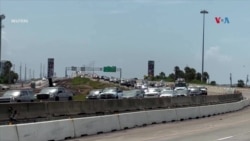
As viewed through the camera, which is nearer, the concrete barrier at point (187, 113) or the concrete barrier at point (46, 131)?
the concrete barrier at point (46, 131)

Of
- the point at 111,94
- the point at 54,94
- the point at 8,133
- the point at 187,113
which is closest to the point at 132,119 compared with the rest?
the point at 187,113

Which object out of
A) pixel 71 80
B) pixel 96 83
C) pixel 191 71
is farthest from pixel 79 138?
pixel 191 71

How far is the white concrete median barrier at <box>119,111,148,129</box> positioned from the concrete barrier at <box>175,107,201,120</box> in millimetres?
4894

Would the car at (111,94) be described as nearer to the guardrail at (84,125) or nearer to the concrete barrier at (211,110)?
the concrete barrier at (211,110)

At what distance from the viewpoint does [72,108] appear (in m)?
29.7

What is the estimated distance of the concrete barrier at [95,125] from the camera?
20609 mm

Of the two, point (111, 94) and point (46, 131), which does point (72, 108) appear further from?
point (111, 94)

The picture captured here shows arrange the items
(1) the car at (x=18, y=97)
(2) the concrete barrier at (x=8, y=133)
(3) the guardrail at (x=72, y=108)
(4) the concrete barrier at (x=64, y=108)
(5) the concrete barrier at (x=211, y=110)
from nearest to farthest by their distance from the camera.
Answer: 1. (2) the concrete barrier at (x=8, y=133)
2. (3) the guardrail at (x=72, y=108)
3. (4) the concrete barrier at (x=64, y=108)
4. (5) the concrete barrier at (x=211, y=110)
5. (1) the car at (x=18, y=97)

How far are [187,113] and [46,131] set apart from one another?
16447 millimetres

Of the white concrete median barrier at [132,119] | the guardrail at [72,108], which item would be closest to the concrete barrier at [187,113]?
the guardrail at [72,108]

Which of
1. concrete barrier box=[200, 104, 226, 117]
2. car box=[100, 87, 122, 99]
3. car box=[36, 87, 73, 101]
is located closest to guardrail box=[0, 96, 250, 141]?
concrete barrier box=[200, 104, 226, 117]

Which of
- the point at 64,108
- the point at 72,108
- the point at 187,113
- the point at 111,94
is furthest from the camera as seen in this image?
the point at 111,94

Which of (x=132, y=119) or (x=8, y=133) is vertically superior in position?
(x=8, y=133)

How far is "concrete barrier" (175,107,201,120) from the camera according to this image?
31.9 m
